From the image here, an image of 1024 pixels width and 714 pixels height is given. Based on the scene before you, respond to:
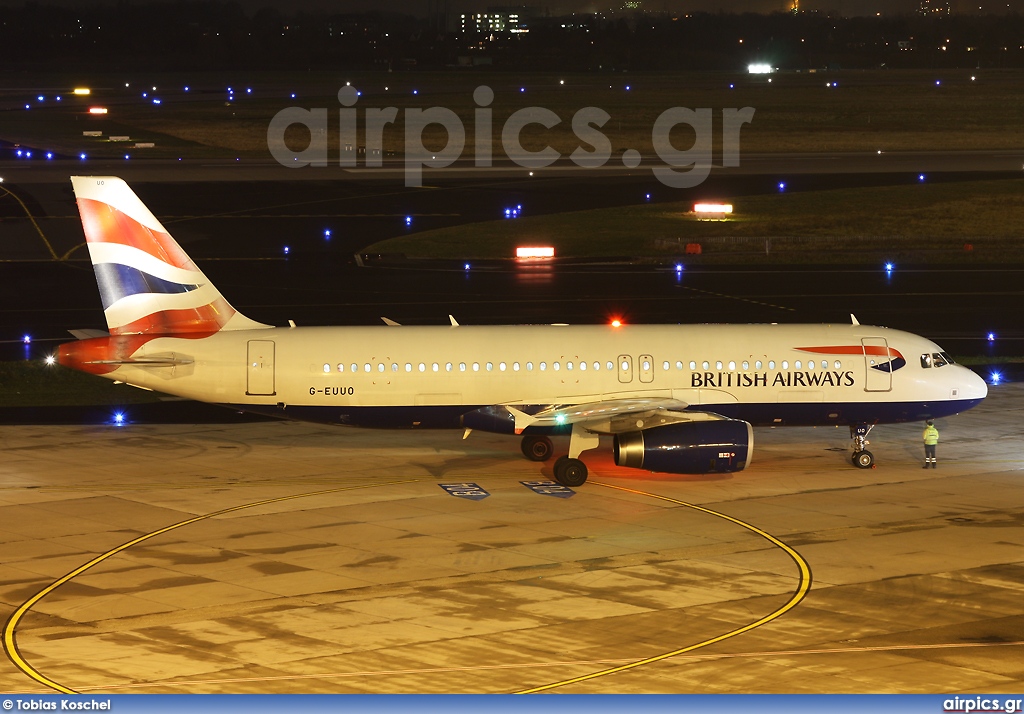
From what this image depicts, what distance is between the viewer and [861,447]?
41.1 metres

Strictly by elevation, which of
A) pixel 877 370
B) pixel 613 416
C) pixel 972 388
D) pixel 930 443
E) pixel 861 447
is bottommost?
pixel 861 447

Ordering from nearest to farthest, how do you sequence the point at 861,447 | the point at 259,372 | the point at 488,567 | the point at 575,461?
the point at 488,567, the point at 575,461, the point at 259,372, the point at 861,447

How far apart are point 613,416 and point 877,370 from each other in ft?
29.3

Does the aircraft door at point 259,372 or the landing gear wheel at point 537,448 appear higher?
the aircraft door at point 259,372

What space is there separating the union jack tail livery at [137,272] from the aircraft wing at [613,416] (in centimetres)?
1029

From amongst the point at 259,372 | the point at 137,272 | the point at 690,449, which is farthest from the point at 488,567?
the point at 137,272

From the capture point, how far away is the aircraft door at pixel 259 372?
3881 centimetres

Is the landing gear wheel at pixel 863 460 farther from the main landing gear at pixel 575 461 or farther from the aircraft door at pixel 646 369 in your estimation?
the main landing gear at pixel 575 461

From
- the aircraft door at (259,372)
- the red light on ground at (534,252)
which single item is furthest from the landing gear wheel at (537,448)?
the red light on ground at (534,252)

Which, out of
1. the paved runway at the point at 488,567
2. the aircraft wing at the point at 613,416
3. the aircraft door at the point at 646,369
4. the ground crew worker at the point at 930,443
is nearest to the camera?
the paved runway at the point at 488,567

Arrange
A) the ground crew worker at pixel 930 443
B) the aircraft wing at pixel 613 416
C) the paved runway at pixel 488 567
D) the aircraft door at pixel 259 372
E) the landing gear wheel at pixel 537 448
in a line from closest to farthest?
the paved runway at pixel 488 567
the aircraft wing at pixel 613 416
the aircraft door at pixel 259 372
the ground crew worker at pixel 930 443
the landing gear wheel at pixel 537 448

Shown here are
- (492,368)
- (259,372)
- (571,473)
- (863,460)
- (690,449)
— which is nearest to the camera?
(690,449)

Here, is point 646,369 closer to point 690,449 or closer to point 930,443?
point 690,449

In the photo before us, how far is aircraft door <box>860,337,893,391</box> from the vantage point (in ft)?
133
